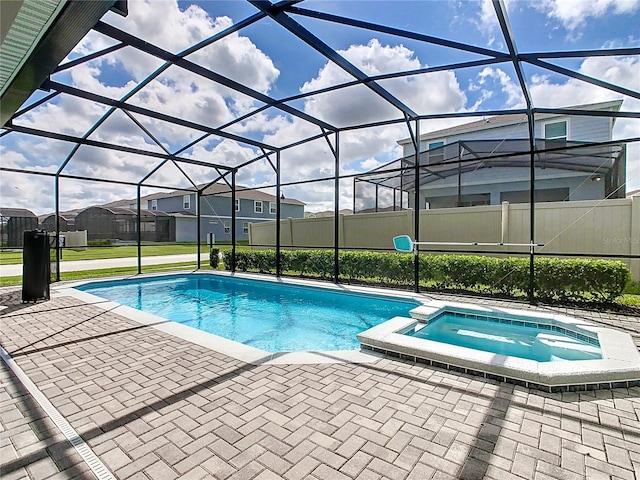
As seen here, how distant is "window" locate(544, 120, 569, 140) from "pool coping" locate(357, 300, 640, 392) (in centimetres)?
949

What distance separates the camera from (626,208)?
6594 mm

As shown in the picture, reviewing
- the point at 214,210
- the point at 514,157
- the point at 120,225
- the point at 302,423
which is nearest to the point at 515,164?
the point at 514,157

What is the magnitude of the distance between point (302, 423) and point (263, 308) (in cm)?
508

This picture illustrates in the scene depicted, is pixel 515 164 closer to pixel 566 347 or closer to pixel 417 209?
pixel 417 209

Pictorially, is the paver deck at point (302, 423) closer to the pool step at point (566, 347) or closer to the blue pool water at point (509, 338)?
the pool step at point (566, 347)

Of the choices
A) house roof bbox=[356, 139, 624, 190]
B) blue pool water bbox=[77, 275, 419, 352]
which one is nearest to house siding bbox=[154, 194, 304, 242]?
blue pool water bbox=[77, 275, 419, 352]

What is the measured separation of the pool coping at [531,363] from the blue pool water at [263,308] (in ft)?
4.38

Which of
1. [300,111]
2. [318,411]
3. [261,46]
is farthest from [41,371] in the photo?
[300,111]

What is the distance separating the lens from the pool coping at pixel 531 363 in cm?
283

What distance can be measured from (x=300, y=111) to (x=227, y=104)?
143 cm

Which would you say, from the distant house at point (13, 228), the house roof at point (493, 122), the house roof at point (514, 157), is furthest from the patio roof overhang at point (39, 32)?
the distant house at point (13, 228)

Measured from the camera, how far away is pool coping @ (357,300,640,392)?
2.83 m

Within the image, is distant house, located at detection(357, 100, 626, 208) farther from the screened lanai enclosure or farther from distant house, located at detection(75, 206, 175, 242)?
distant house, located at detection(75, 206, 175, 242)

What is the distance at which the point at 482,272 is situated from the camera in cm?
671
